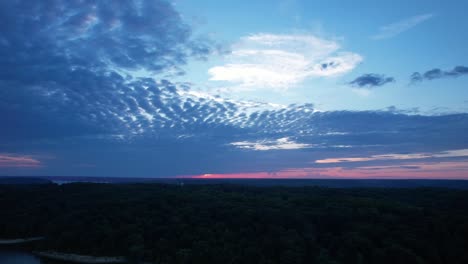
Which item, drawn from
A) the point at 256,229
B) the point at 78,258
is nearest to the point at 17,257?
the point at 78,258

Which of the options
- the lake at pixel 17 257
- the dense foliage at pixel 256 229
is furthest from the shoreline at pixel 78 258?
the lake at pixel 17 257

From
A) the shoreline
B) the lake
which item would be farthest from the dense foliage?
the lake

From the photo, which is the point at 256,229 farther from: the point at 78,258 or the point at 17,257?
the point at 17,257

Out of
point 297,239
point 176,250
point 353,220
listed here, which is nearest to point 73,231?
point 176,250

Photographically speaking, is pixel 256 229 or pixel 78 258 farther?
pixel 256 229

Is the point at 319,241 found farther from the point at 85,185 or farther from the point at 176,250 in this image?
the point at 85,185

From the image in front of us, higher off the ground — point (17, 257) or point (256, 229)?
point (256, 229)
